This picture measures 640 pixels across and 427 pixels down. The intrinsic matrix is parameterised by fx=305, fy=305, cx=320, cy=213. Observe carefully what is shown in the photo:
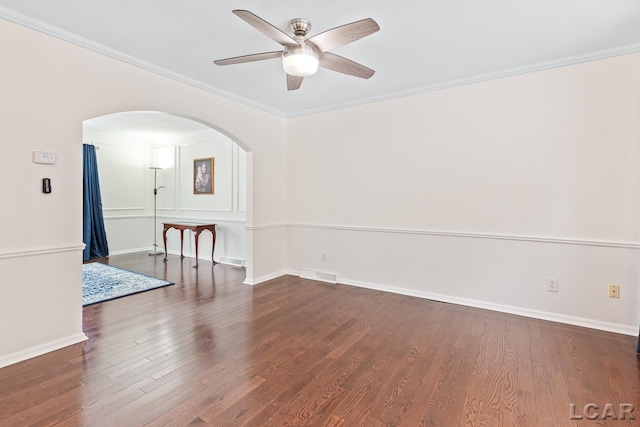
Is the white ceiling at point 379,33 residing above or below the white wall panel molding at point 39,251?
above

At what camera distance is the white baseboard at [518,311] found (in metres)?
2.74

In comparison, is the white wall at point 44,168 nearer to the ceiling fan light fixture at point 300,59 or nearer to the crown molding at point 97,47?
the crown molding at point 97,47

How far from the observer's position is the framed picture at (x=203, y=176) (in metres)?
5.83

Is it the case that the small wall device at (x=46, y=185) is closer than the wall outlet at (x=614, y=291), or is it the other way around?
the small wall device at (x=46, y=185)

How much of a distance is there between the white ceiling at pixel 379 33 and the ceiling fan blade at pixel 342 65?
0.26 metres

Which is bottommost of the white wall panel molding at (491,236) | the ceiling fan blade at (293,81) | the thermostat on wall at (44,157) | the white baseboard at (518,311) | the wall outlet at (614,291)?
the white baseboard at (518,311)

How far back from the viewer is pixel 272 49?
269 cm

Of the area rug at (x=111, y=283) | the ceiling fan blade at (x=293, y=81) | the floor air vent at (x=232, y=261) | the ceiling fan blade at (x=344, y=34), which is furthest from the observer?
the floor air vent at (x=232, y=261)

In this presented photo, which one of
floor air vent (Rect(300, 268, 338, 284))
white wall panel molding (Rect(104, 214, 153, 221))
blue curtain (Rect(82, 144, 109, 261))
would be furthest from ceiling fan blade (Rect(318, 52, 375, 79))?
white wall panel molding (Rect(104, 214, 153, 221))

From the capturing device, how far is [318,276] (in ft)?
14.6

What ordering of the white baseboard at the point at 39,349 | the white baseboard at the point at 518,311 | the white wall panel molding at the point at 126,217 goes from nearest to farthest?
the white baseboard at the point at 39,349 → the white baseboard at the point at 518,311 → the white wall panel molding at the point at 126,217

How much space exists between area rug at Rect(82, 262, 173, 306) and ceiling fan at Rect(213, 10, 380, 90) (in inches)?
122

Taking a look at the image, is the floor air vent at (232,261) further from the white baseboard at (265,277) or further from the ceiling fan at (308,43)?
the ceiling fan at (308,43)

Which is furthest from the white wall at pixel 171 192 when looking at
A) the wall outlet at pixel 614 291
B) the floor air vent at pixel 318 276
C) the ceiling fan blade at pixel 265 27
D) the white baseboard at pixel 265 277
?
the wall outlet at pixel 614 291
